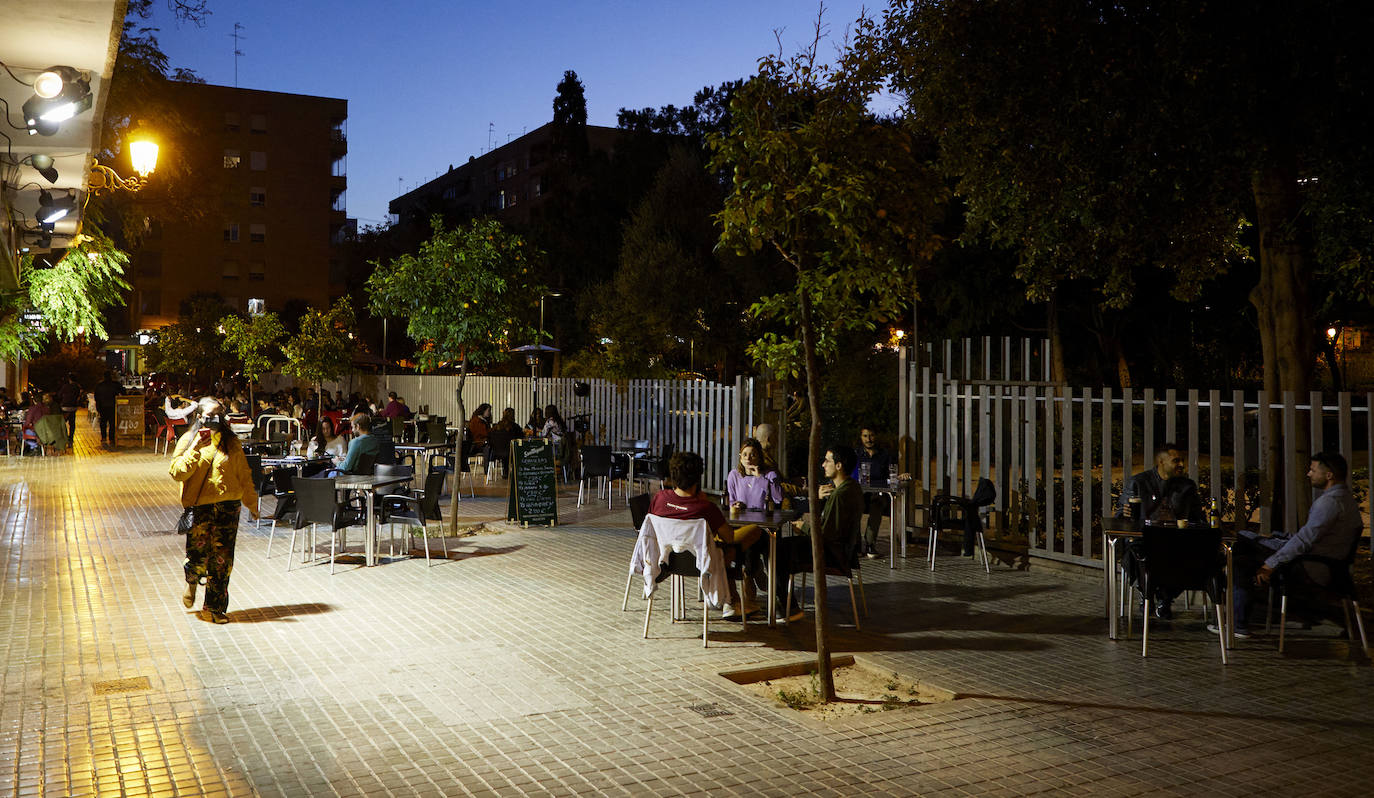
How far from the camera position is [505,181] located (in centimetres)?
8781

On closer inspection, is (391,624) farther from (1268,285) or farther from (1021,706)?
(1268,285)

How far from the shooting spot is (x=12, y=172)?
12.8m

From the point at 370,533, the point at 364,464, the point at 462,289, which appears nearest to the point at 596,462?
the point at 462,289

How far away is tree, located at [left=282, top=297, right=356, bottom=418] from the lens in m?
26.4

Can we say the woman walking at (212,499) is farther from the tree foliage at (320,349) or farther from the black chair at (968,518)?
the tree foliage at (320,349)

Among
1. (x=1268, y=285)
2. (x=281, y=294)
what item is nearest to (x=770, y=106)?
(x=1268, y=285)

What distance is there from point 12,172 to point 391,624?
859cm

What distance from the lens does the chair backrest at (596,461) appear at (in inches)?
620

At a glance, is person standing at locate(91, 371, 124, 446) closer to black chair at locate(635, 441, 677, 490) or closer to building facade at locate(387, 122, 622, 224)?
black chair at locate(635, 441, 677, 490)

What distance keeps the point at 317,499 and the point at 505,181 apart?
80.8m

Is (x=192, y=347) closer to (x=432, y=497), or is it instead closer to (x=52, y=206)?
(x=52, y=206)

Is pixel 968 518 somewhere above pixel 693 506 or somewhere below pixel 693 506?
below

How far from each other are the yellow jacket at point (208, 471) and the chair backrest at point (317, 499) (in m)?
1.66

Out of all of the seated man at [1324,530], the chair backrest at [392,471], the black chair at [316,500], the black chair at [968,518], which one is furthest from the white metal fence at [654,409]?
the seated man at [1324,530]
